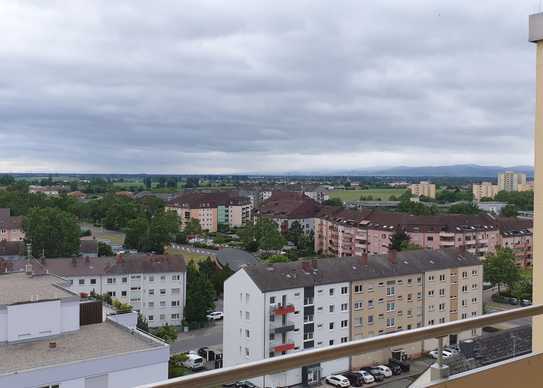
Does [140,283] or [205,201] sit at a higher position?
[205,201]

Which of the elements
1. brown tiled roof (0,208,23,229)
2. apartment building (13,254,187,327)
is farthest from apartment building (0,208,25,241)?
apartment building (13,254,187,327)

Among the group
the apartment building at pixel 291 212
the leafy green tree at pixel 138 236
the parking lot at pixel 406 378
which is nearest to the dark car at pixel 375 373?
the parking lot at pixel 406 378

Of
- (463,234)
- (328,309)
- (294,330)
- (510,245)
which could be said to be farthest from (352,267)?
(510,245)

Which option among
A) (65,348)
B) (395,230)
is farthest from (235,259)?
(65,348)

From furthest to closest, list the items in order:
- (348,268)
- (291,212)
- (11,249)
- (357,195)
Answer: (357,195) → (291,212) → (11,249) → (348,268)

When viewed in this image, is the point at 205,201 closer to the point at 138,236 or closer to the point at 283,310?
the point at 138,236

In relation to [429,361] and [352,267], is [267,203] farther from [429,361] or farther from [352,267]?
[429,361]

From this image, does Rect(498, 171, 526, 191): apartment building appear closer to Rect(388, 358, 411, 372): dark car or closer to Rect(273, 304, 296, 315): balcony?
Rect(273, 304, 296, 315): balcony
